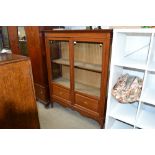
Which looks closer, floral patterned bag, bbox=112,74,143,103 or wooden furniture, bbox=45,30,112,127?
floral patterned bag, bbox=112,74,143,103

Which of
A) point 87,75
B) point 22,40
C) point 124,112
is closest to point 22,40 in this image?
point 22,40

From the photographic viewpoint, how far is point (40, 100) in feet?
8.44

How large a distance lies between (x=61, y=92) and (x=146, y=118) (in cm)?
126

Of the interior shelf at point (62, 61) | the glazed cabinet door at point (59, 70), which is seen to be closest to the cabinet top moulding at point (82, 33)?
the glazed cabinet door at point (59, 70)

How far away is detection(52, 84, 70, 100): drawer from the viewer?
2.17 meters

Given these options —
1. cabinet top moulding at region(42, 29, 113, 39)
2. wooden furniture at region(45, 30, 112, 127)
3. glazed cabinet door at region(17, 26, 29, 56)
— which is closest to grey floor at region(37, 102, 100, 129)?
wooden furniture at region(45, 30, 112, 127)

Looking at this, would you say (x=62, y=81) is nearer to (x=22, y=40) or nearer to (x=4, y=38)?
(x=22, y=40)

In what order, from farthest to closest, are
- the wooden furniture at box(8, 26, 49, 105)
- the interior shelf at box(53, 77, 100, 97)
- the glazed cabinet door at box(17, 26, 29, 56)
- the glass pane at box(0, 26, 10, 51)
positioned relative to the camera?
the glass pane at box(0, 26, 10, 51) → the glazed cabinet door at box(17, 26, 29, 56) → the wooden furniture at box(8, 26, 49, 105) → the interior shelf at box(53, 77, 100, 97)

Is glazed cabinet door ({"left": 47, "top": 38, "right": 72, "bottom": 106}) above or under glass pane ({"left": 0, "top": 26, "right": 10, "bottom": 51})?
under

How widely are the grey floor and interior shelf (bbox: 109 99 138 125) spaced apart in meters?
0.47

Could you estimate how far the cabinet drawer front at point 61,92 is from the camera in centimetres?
217

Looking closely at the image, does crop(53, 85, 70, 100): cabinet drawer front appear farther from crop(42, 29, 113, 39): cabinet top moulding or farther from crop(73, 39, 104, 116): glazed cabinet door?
crop(42, 29, 113, 39): cabinet top moulding
